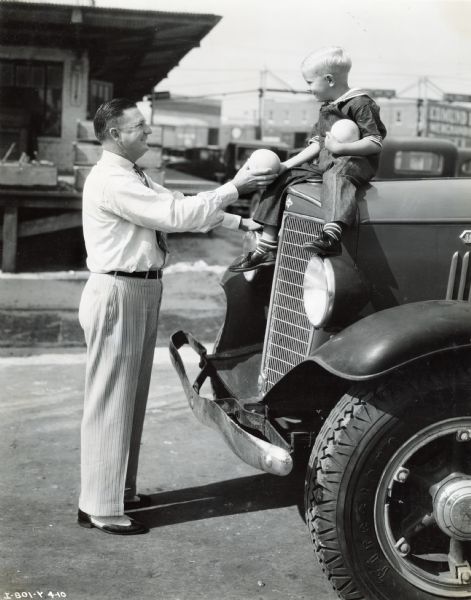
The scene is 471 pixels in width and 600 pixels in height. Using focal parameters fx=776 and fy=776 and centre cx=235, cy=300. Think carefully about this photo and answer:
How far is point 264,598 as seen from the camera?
2.85 meters

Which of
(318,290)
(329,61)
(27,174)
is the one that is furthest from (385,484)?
(27,174)

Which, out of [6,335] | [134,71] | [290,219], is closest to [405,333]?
[290,219]

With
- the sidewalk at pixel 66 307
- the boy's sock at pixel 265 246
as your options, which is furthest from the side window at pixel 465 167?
the boy's sock at pixel 265 246

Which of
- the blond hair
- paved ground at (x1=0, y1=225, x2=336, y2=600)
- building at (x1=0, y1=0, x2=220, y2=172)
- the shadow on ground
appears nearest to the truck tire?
paved ground at (x1=0, y1=225, x2=336, y2=600)

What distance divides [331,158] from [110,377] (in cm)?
135

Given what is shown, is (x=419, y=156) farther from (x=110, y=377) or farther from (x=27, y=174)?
(x=110, y=377)

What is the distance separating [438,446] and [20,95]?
14.0 m

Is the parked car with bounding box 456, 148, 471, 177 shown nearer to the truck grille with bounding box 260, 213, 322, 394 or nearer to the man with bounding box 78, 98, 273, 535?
the truck grille with bounding box 260, 213, 322, 394

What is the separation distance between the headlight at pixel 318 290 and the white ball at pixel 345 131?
55cm

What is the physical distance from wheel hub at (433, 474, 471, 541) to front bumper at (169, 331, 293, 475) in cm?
55

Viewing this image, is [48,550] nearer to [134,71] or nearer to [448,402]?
[448,402]

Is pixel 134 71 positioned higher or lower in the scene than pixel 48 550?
higher

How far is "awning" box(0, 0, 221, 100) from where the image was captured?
12391 millimetres

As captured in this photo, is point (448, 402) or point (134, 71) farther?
point (134, 71)
